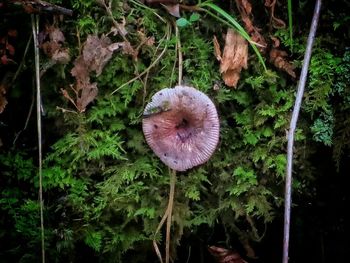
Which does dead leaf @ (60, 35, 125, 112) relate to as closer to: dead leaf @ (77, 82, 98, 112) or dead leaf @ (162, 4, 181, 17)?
dead leaf @ (77, 82, 98, 112)

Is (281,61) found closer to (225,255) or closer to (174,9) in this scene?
(174,9)

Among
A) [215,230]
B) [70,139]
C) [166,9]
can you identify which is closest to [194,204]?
[215,230]

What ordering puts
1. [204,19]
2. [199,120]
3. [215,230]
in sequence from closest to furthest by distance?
[199,120] → [204,19] → [215,230]

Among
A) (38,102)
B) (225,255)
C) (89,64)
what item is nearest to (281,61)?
(89,64)

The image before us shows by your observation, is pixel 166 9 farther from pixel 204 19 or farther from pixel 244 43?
pixel 244 43

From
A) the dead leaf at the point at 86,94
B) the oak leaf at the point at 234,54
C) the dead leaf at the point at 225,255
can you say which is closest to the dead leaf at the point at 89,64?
the dead leaf at the point at 86,94

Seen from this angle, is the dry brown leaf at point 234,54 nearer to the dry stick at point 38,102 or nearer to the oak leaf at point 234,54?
the oak leaf at point 234,54

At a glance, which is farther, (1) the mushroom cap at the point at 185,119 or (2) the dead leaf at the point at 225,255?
(2) the dead leaf at the point at 225,255
